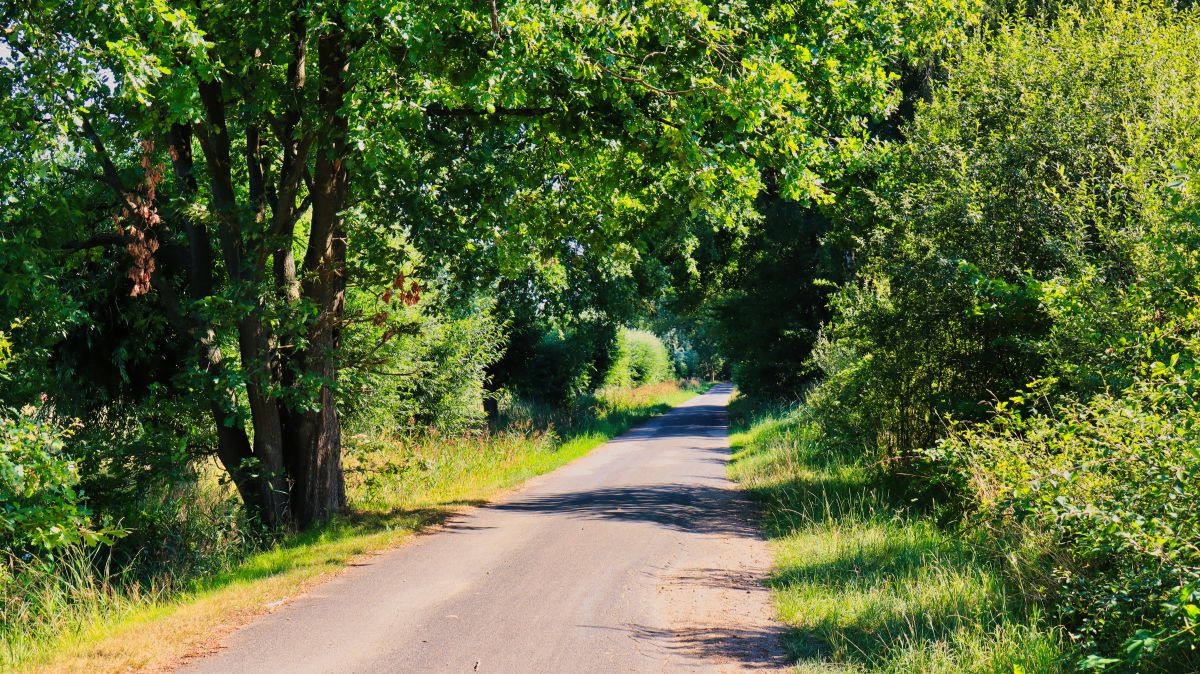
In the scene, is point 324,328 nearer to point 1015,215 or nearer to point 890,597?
point 890,597

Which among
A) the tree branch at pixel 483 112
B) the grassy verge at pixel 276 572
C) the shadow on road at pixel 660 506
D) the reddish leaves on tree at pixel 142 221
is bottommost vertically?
the shadow on road at pixel 660 506

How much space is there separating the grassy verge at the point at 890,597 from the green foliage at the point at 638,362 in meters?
31.6

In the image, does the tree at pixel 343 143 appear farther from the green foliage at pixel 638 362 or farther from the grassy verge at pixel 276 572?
the green foliage at pixel 638 362

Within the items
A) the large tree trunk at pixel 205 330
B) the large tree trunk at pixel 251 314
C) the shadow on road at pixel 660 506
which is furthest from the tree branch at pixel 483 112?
the shadow on road at pixel 660 506

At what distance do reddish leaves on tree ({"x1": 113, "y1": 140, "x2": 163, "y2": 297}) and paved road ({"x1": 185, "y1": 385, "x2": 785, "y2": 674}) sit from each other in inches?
182

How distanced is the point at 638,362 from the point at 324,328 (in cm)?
4789

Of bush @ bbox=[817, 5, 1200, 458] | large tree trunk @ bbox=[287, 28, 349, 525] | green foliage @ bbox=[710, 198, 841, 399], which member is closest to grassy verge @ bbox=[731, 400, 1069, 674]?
bush @ bbox=[817, 5, 1200, 458]

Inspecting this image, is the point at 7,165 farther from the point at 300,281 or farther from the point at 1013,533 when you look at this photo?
the point at 1013,533

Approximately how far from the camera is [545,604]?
26.5 ft

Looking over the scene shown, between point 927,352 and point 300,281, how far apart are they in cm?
904

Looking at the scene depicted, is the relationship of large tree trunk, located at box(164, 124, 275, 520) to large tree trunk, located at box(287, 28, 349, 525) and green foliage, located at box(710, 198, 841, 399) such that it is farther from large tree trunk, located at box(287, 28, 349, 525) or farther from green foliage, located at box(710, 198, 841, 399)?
green foliage, located at box(710, 198, 841, 399)

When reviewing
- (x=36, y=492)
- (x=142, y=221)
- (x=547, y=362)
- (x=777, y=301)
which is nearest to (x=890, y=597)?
(x=36, y=492)

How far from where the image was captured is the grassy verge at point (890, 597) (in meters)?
6.04

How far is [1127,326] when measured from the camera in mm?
9742
